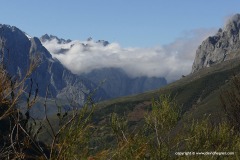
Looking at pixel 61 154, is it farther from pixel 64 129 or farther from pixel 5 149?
pixel 5 149

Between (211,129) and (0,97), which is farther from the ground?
Result: (0,97)

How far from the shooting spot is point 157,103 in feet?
65.2

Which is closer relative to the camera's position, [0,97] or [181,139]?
[0,97]

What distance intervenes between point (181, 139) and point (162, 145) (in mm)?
1056

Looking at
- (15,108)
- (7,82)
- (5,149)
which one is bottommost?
(5,149)

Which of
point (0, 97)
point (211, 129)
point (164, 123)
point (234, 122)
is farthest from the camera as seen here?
point (234, 122)

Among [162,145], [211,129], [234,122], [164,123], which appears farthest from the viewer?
[234,122]

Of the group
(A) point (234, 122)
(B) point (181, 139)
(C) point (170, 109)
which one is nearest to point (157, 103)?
(C) point (170, 109)

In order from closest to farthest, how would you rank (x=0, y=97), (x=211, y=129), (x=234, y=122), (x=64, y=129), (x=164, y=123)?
(x=0, y=97) → (x=64, y=129) → (x=164, y=123) → (x=211, y=129) → (x=234, y=122)

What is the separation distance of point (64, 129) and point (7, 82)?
139cm

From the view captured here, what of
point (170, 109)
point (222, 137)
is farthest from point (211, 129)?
point (170, 109)

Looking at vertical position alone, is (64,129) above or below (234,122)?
above

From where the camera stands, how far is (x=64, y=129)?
776 centimetres

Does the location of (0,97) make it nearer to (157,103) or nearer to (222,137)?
(157,103)
